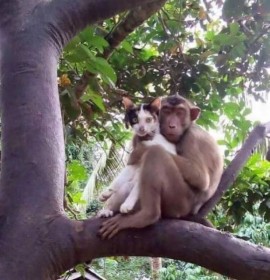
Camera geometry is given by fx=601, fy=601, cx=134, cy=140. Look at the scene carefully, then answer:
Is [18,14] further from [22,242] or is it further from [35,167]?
[22,242]

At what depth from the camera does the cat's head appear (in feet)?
7.80

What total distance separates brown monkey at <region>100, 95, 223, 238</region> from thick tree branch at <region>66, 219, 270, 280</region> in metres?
0.04

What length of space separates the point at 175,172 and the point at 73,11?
659 millimetres

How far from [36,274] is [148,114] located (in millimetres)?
981

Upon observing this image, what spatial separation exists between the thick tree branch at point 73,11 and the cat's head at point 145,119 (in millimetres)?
475

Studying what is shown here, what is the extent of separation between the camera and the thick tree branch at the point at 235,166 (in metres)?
2.04

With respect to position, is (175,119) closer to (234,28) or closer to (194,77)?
(234,28)

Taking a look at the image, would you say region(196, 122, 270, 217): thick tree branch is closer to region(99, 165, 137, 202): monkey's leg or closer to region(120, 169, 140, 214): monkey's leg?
region(120, 169, 140, 214): monkey's leg

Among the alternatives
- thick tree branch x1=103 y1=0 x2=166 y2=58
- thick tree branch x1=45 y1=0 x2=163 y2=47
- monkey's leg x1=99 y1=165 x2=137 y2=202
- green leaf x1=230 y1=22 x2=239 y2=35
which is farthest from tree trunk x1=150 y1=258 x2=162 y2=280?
thick tree branch x1=45 y1=0 x2=163 y2=47

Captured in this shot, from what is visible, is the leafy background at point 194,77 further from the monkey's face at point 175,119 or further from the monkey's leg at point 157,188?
the monkey's leg at point 157,188

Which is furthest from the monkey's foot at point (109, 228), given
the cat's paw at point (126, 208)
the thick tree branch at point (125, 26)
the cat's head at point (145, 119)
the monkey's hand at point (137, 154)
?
the thick tree branch at point (125, 26)

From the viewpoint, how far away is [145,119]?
93.7 inches

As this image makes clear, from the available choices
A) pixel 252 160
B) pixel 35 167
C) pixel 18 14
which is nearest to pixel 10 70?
pixel 18 14

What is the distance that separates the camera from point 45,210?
1.66m
